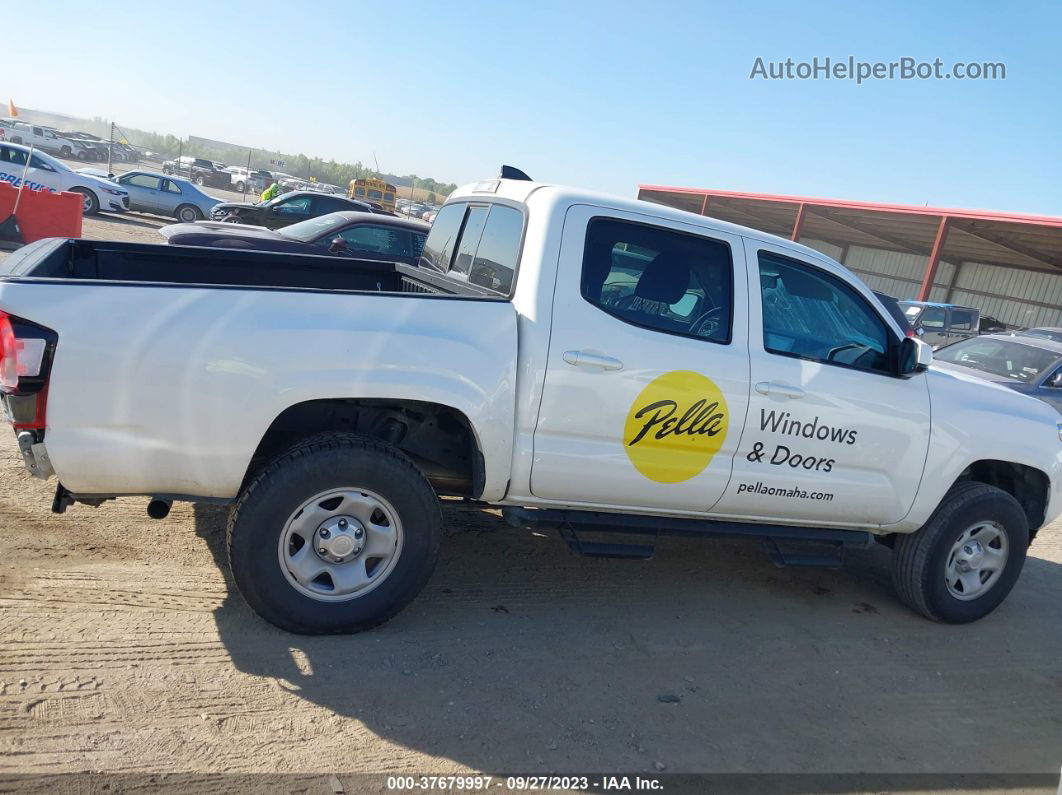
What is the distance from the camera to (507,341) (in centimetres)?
372

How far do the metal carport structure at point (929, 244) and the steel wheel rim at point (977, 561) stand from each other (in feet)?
65.6

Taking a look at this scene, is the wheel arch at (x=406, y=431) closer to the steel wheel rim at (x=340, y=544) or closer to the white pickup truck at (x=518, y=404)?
the white pickup truck at (x=518, y=404)

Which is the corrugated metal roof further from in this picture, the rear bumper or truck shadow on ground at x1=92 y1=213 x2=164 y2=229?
the rear bumper

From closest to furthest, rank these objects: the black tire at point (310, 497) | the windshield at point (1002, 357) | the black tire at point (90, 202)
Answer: the black tire at point (310, 497) → the windshield at point (1002, 357) → the black tire at point (90, 202)

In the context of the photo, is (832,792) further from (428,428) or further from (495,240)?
(495,240)

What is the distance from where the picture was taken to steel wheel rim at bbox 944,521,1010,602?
195 inches

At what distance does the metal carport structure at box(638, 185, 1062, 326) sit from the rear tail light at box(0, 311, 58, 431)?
23.9 meters

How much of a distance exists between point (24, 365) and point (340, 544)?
4.58 ft

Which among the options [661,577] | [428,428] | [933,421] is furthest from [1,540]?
[933,421]

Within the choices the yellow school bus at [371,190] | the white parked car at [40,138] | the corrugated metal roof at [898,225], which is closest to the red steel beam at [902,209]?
the corrugated metal roof at [898,225]

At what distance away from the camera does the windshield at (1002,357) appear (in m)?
10.6

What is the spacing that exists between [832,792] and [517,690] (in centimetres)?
131

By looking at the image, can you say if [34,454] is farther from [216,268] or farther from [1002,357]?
[1002,357]

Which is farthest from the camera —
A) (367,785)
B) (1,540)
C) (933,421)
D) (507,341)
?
(933,421)
